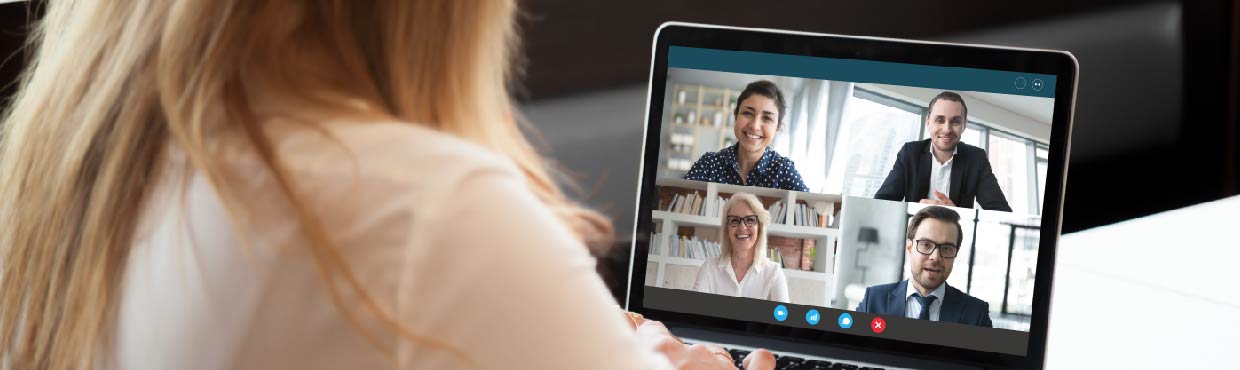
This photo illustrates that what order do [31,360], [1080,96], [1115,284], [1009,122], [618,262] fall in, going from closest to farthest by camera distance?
[31,360] → [1009,122] → [1115,284] → [618,262] → [1080,96]

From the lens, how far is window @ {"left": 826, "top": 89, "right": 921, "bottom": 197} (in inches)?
34.2

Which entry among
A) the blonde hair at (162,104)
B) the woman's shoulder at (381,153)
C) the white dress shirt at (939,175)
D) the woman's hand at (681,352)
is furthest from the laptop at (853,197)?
the woman's shoulder at (381,153)

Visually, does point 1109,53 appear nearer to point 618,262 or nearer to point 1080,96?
point 1080,96

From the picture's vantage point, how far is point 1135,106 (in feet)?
5.27

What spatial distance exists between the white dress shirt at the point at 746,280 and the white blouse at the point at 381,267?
1.64 feet

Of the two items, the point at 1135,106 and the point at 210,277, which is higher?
the point at 1135,106

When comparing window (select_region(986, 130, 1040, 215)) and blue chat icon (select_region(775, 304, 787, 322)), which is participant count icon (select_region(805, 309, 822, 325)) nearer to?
blue chat icon (select_region(775, 304, 787, 322))

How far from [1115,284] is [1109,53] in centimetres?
69

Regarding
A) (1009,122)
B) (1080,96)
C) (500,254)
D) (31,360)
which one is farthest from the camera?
(1080,96)

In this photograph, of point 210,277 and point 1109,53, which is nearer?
point 210,277

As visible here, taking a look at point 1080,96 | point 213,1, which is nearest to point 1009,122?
point 213,1

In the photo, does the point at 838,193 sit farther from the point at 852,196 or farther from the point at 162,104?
the point at 162,104

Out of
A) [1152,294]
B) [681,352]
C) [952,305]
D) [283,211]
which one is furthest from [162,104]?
[1152,294]

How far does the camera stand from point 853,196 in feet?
2.86
